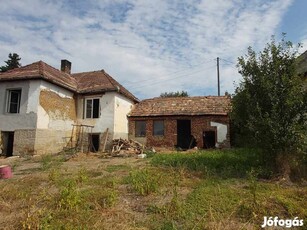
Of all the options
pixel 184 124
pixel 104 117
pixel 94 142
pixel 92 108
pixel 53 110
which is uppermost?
pixel 92 108

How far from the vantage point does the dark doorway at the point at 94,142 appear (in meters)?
19.9

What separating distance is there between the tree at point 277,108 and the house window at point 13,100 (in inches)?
556

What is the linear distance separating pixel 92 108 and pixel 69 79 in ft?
10.6

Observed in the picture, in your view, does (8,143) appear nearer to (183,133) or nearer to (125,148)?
(125,148)

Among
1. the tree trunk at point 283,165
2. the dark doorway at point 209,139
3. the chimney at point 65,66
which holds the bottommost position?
the tree trunk at point 283,165

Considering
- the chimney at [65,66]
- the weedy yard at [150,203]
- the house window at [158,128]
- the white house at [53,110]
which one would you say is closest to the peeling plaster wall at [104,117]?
the white house at [53,110]

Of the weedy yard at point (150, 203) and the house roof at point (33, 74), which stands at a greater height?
the house roof at point (33, 74)

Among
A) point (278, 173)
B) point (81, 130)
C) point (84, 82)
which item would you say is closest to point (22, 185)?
point (278, 173)

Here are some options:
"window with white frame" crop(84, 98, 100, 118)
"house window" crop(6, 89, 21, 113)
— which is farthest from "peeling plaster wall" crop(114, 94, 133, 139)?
"house window" crop(6, 89, 21, 113)

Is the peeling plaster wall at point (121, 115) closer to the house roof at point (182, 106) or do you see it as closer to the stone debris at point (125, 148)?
the house roof at point (182, 106)

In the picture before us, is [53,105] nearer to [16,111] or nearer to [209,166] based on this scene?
[16,111]

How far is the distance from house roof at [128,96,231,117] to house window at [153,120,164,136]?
29.2 inches

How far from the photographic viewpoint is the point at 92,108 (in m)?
20.1

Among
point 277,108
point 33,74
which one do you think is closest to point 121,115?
point 33,74
